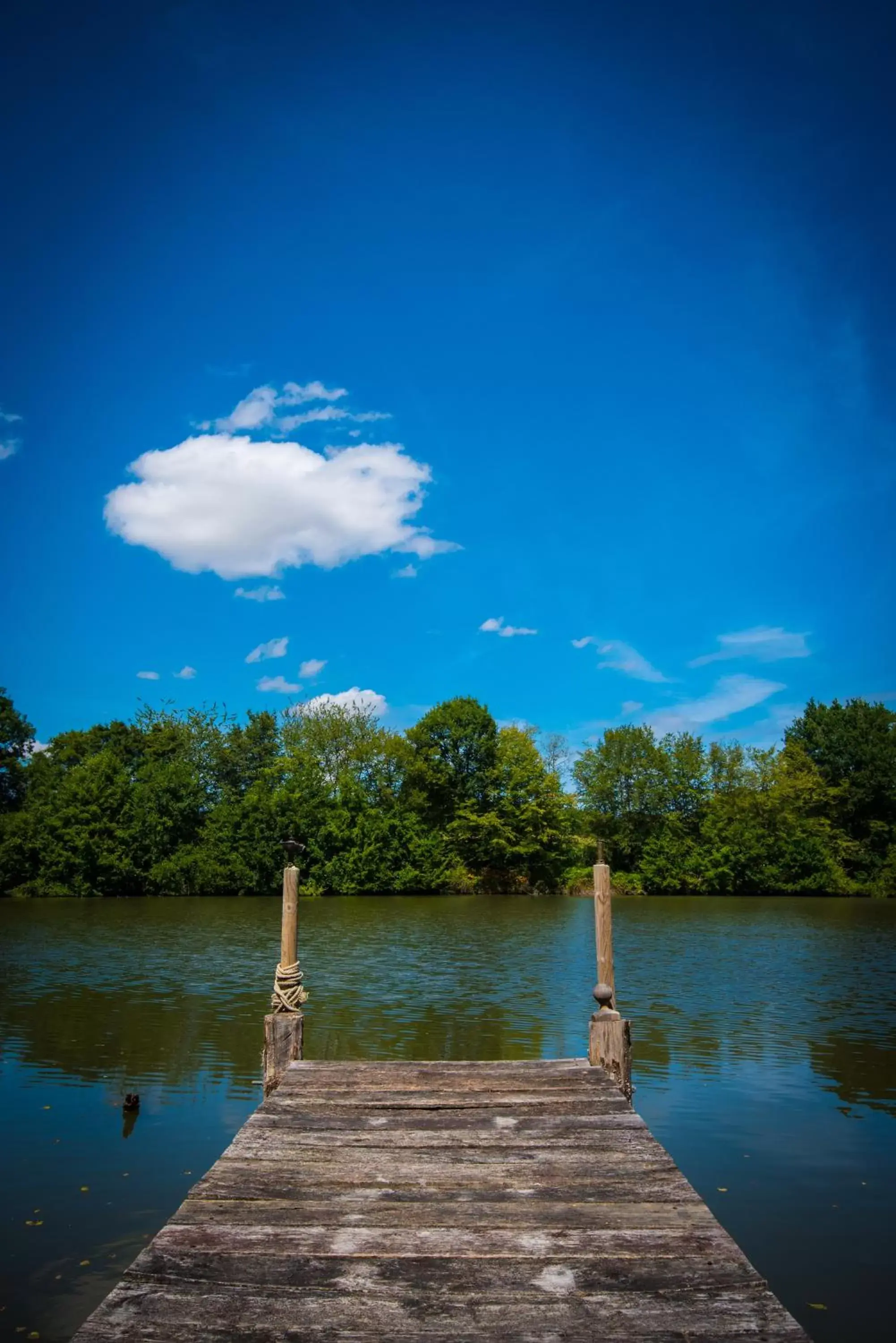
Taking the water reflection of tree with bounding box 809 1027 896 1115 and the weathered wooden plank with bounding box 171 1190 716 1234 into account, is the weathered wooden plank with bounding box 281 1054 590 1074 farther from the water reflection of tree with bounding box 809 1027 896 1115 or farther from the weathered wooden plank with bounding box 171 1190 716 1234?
the water reflection of tree with bounding box 809 1027 896 1115

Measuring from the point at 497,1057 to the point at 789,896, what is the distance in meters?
52.1

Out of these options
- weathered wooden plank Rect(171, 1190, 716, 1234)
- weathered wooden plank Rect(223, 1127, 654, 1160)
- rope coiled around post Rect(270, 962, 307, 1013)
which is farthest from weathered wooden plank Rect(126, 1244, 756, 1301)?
rope coiled around post Rect(270, 962, 307, 1013)

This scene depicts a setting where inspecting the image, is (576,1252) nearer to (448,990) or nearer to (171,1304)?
(171,1304)

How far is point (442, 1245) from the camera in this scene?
4520 mm

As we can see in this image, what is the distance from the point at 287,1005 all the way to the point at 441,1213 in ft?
14.4

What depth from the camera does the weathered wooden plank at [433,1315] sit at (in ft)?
12.1

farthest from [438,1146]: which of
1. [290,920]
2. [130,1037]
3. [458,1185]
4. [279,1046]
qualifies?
[130,1037]

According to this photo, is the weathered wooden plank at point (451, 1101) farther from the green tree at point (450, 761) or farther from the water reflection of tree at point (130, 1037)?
the green tree at point (450, 761)

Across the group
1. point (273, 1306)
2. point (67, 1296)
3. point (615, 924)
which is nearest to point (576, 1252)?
point (273, 1306)

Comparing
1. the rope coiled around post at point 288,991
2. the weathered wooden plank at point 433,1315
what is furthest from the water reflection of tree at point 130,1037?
the weathered wooden plank at point 433,1315

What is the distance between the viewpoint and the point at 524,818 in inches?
2525

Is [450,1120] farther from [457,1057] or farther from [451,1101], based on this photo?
[457,1057]

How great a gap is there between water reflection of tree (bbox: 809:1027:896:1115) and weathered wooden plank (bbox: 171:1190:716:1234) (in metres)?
7.28

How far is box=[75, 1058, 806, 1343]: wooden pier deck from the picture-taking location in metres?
3.79
